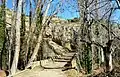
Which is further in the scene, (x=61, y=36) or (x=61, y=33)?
(x=61, y=33)

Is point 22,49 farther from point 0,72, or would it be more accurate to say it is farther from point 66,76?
point 66,76

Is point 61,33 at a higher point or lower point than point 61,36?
higher

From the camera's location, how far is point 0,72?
75.5ft

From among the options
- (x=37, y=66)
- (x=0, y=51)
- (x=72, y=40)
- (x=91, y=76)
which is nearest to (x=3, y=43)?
(x=0, y=51)

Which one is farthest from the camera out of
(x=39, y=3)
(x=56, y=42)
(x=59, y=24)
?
(x=59, y=24)

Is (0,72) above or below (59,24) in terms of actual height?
below

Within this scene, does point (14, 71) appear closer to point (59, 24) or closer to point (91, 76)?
point (91, 76)

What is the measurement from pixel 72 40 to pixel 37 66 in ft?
51.5

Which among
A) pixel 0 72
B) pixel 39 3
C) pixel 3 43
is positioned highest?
pixel 39 3

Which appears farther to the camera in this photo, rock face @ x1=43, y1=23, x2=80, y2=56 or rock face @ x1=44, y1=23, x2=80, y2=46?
rock face @ x1=44, y1=23, x2=80, y2=46

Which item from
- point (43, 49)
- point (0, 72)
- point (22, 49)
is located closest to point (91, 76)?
point (0, 72)

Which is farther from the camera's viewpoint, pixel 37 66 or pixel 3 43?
pixel 3 43

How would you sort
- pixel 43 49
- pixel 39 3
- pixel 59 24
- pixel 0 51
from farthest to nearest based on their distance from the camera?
1. pixel 59 24
2. pixel 43 49
3. pixel 0 51
4. pixel 39 3

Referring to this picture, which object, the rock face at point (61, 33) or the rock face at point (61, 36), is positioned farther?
the rock face at point (61, 33)
